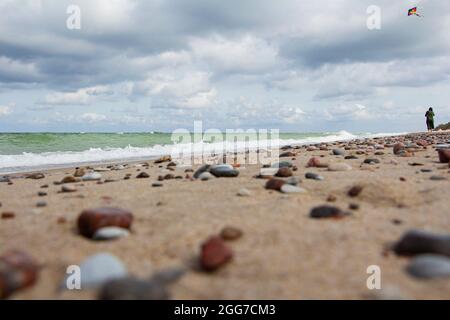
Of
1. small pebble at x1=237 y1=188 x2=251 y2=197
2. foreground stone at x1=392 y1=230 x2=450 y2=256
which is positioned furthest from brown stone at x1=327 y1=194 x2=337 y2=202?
foreground stone at x1=392 y1=230 x2=450 y2=256

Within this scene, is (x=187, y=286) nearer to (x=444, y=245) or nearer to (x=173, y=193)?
→ (x=444, y=245)

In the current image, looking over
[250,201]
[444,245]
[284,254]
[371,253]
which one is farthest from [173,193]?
[444,245]

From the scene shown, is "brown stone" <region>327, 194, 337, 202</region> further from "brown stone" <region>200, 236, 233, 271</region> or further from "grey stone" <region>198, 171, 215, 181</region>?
"grey stone" <region>198, 171, 215, 181</region>

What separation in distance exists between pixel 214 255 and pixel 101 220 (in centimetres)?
73

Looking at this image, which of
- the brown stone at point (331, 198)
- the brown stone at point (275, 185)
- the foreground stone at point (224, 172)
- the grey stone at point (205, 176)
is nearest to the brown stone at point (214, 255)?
the brown stone at point (331, 198)

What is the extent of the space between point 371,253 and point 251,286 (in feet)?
1.97

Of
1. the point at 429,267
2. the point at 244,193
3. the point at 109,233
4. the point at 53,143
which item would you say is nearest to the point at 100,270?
the point at 109,233

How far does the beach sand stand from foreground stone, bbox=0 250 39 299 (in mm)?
30

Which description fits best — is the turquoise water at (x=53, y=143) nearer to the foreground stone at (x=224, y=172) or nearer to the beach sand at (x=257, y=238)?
the foreground stone at (x=224, y=172)

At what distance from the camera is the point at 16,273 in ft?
4.68

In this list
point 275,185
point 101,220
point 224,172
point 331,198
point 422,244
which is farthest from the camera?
point 224,172

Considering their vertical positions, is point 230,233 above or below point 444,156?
below

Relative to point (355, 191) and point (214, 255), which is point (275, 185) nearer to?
point (355, 191)

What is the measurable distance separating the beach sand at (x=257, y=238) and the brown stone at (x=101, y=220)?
0.20 feet
